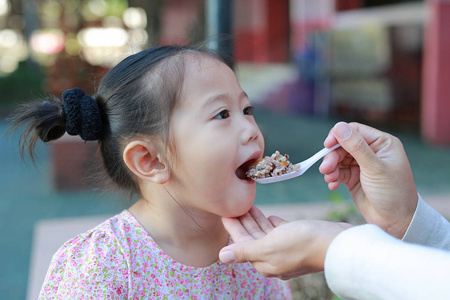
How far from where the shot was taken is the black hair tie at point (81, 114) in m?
1.68

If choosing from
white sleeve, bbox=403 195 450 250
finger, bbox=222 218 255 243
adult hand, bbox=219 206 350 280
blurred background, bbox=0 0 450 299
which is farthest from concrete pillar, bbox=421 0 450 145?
adult hand, bbox=219 206 350 280

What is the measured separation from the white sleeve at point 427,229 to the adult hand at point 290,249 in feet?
1.36

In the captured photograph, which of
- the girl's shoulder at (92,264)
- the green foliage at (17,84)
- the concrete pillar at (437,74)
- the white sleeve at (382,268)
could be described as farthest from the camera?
the green foliage at (17,84)

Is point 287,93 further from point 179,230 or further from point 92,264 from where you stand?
point 92,264

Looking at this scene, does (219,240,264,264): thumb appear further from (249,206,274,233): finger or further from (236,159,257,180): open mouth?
(236,159,257,180): open mouth

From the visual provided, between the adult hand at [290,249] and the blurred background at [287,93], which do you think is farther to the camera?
the blurred background at [287,93]

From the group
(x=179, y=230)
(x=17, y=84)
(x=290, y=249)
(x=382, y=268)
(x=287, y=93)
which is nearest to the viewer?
(x=382, y=268)

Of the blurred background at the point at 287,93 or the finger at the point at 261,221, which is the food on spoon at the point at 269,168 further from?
the blurred background at the point at 287,93

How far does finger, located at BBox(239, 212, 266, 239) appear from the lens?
5.26 feet

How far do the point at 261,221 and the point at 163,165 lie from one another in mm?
345

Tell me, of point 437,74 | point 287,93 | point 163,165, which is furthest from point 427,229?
point 287,93

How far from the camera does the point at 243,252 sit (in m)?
1.47

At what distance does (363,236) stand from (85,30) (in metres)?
7.18

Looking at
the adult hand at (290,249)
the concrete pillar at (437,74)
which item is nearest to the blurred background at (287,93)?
the concrete pillar at (437,74)
